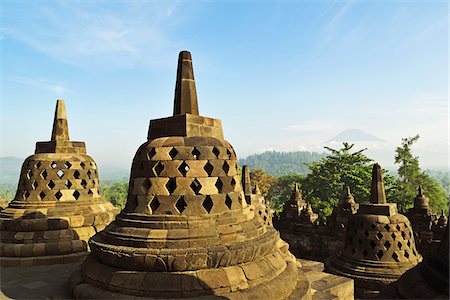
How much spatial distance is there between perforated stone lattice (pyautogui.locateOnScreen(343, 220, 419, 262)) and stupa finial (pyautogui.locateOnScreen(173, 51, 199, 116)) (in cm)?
905

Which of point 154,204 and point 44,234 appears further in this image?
point 44,234

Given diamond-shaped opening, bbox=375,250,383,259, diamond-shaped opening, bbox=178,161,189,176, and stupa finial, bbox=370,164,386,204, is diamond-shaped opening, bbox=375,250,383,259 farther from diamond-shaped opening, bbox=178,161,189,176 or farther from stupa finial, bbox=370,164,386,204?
diamond-shaped opening, bbox=178,161,189,176

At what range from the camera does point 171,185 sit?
5.34 m

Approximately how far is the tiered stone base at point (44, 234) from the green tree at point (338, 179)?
29.3 meters

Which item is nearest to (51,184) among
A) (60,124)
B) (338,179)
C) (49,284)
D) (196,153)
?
(60,124)

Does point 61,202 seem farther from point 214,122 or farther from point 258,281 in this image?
point 258,281

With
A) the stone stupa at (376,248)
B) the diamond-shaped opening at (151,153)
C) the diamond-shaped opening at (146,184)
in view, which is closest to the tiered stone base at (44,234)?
the diamond-shaped opening at (146,184)

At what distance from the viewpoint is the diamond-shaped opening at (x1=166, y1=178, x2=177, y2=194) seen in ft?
17.4

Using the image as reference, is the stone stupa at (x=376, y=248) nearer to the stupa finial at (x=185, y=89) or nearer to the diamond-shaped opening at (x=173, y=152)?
the stupa finial at (x=185, y=89)

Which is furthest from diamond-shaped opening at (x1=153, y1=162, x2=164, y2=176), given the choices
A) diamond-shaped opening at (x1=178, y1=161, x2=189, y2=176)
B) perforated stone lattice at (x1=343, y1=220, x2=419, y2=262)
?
perforated stone lattice at (x1=343, y1=220, x2=419, y2=262)

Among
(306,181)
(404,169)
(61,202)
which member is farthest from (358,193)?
(61,202)

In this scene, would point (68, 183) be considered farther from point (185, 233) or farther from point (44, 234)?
point (185, 233)

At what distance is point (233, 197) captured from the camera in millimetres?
5641

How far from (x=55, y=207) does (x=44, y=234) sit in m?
0.78
